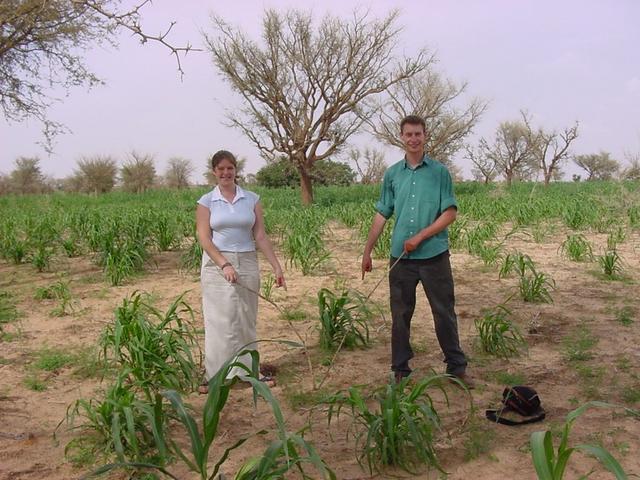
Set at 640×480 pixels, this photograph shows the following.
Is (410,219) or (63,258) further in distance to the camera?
(63,258)

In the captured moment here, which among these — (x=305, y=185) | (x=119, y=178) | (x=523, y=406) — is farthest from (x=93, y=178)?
(x=523, y=406)

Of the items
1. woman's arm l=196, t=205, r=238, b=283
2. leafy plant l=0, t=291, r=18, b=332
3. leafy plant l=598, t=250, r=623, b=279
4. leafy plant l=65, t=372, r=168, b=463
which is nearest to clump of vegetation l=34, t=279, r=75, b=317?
leafy plant l=0, t=291, r=18, b=332

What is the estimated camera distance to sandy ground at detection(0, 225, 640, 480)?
8.68 ft

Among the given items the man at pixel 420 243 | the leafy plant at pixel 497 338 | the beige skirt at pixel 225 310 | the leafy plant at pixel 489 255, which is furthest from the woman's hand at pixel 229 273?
the leafy plant at pixel 489 255

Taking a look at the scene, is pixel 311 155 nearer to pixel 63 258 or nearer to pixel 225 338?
pixel 63 258

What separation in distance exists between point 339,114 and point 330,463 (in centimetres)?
1587

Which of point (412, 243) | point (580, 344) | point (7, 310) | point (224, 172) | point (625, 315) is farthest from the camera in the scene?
point (7, 310)

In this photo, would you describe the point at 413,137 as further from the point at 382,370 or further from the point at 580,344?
the point at 580,344

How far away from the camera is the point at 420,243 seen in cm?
335

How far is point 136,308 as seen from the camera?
364 cm

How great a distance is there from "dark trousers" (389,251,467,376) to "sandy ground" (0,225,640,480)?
7.9 inches

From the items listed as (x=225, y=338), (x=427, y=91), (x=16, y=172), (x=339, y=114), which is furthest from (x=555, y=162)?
(x=225, y=338)

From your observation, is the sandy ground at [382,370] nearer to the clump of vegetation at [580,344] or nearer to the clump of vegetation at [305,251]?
the clump of vegetation at [580,344]

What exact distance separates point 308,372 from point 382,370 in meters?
0.47
